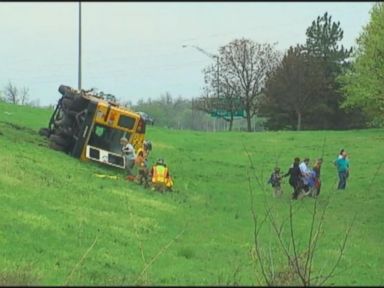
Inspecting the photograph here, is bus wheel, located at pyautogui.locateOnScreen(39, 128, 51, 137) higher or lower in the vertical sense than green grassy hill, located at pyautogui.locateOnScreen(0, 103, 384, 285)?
higher

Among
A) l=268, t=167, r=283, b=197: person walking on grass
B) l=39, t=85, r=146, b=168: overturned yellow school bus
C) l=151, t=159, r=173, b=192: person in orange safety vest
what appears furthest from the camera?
l=39, t=85, r=146, b=168: overturned yellow school bus

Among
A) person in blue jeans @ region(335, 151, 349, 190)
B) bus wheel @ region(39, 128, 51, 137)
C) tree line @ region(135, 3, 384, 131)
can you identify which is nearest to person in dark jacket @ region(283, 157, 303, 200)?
person in blue jeans @ region(335, 151, 349, 190)

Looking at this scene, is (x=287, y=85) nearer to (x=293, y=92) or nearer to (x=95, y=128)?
(x=293, y=92)

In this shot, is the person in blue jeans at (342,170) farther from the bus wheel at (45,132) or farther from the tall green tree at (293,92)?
the tall green tree at (293,92)

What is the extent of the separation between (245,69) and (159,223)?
7133 cm

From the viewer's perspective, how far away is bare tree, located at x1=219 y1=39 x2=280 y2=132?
295ft

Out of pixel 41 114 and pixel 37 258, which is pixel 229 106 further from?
pixel 37 258

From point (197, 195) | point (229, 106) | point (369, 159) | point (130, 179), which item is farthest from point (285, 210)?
point (229, 106)

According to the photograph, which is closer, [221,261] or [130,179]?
[221,261]

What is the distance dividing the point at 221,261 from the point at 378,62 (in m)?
35.1

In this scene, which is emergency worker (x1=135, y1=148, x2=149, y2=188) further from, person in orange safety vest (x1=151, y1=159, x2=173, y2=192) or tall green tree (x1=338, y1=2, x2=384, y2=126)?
tall green tree (x1=338, y1=2, x2=384, y2=126)

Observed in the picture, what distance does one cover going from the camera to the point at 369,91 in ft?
173

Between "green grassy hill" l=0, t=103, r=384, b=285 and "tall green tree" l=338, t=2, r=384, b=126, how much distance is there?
8.53m

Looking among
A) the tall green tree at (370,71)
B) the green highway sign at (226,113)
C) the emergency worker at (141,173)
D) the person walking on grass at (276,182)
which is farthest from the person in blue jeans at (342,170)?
the green highway sign at (226,113)
